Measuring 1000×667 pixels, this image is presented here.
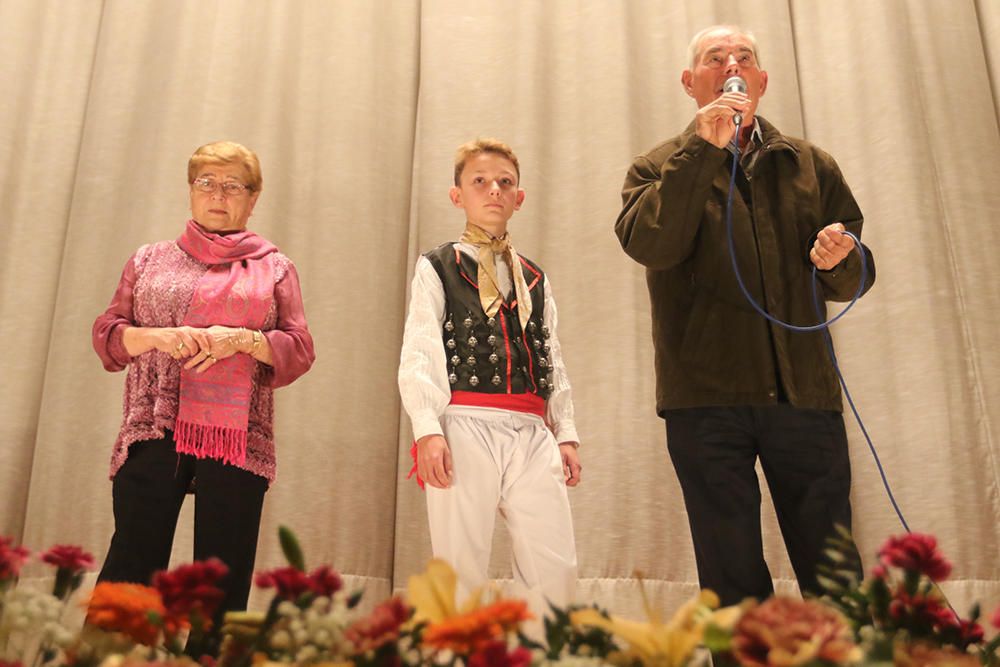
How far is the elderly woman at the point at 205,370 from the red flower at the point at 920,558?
125 cm

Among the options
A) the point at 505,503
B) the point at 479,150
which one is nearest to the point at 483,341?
the point at 505,503

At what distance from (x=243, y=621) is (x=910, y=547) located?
494 millimetres

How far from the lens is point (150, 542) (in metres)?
1.77

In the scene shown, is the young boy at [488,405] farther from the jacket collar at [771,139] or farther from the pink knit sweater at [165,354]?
the jacket collar at [771,139]

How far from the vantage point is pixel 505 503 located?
1.85m

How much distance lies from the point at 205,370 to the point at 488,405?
0.55m

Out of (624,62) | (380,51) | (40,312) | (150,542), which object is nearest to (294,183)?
(380,51)

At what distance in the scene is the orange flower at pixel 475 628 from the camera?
23.1 inches

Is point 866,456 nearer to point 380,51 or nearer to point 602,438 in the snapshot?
point 602,438

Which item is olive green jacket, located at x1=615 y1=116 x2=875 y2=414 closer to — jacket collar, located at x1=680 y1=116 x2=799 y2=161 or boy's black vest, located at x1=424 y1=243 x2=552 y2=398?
jacket collar, located at x1=680 y1=116 x2=799 y2=161

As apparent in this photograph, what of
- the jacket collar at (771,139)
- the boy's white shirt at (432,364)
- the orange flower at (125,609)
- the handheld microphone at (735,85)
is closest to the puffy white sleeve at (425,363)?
the boy's white shirt at (432,364)

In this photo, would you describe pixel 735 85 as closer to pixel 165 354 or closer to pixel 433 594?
pixel 165 354

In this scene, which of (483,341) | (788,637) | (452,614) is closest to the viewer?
(788,637)

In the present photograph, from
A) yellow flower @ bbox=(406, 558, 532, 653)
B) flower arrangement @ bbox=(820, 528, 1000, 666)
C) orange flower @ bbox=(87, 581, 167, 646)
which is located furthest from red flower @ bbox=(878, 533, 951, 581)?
orange flower @ bbox=(87, 581, 167, 646)
